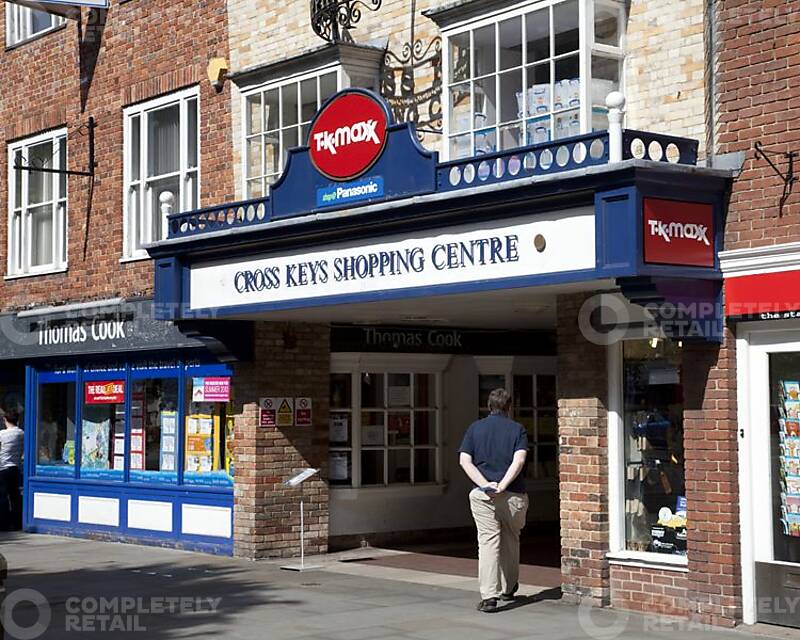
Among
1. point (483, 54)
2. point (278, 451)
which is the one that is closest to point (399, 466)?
point (278, 451)

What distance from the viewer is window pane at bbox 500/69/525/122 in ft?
39.1

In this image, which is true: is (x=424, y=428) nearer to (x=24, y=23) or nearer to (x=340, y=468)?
(x=340, y=468)

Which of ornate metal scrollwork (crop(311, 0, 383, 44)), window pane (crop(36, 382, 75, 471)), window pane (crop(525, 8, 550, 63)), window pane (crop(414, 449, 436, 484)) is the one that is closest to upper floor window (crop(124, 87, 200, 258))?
window pane (crop(36, 382, 75, 471))

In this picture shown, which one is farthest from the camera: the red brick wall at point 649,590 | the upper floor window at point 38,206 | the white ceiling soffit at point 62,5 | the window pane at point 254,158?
the upper floor window at point 38,206

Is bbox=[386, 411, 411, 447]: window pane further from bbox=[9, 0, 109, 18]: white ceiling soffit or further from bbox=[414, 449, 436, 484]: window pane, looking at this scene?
bbox=[9, 0, 109, 18]: white ceiling soffit

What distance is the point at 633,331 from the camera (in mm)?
11172

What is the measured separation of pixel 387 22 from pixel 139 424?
6325 mm

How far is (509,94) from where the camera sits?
1199 centimetres

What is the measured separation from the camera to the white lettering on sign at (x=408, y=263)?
1030 centimetres

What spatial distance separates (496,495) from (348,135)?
3.65 m

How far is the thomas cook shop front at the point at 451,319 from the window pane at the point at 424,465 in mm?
49

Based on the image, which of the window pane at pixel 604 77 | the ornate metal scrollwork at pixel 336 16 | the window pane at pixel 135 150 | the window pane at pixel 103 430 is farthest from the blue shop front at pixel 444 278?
the window pane at pixel 103 430

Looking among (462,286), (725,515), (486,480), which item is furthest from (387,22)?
(725,515)

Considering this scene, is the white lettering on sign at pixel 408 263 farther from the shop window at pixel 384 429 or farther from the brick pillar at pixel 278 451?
the shop window at pixel 384 429
